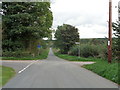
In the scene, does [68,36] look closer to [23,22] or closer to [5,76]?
[23,22]

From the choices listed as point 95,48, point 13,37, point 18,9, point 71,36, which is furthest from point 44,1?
point 71,36

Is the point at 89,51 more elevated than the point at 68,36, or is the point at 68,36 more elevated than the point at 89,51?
the point at 68,36

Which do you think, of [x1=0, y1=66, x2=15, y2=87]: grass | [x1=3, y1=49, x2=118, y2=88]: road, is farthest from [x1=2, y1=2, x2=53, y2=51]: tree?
[x1=3, y1=49, x2=118, y2=88]: road

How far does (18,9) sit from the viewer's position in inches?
2087

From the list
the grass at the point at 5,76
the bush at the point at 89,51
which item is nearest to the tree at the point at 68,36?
the bush at the point at 89,51

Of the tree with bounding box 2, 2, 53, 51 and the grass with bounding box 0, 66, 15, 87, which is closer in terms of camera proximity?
the grass with bounding box 0, 66, 15, 87

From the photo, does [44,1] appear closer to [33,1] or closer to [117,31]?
[33,1]

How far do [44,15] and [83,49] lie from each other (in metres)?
10.6

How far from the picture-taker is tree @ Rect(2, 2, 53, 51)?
168 feet

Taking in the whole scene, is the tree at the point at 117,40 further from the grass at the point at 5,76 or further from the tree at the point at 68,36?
the tree at the point at 68,36

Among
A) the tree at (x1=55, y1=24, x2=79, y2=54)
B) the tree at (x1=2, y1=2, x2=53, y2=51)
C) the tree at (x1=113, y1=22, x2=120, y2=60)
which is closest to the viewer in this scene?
the tree at (x1=113, y1=22, x2=120, y2=60)

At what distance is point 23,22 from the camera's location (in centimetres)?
5203

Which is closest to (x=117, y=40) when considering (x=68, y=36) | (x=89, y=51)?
(x=89, y=51)

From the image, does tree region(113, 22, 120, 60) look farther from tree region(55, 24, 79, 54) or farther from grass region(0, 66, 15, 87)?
tree region(55, 24, 79, 54)
